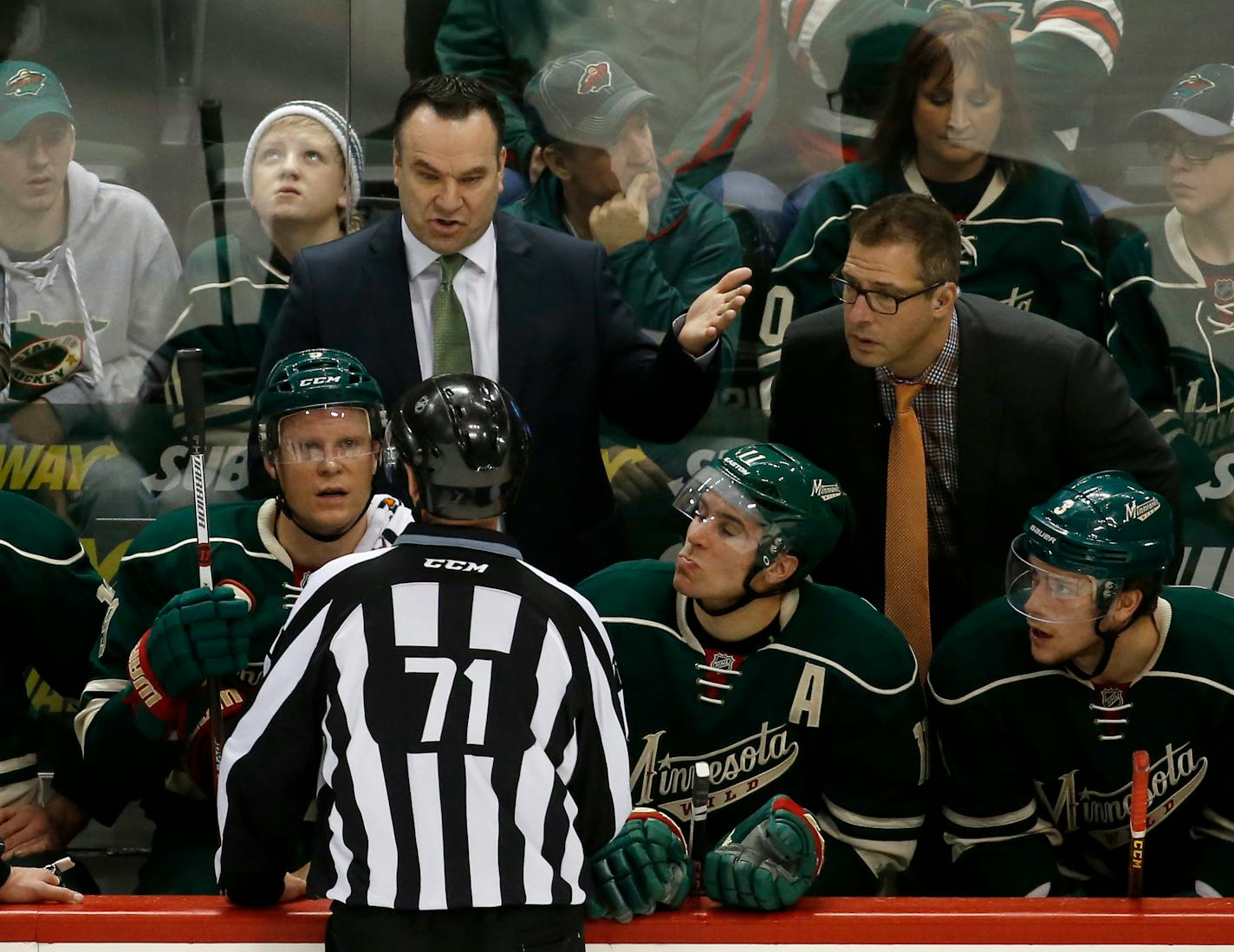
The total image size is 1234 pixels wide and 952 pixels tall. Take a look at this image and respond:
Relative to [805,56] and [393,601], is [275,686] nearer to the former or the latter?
[393,601]

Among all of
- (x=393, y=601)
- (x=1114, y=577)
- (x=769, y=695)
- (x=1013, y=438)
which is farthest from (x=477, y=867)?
(x=1013, y=438)

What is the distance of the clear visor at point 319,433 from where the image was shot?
2.84 m

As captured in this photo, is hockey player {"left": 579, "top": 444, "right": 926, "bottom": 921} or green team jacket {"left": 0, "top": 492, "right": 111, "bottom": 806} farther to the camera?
green team jacket {"left": 0, "top": 492, "right": 111, "bottom": 806}

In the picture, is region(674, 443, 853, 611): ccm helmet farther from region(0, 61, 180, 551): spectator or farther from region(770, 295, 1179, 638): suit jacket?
region(0, 61, 180, 551): spectator

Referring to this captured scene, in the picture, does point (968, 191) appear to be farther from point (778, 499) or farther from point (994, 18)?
point (778, 499)

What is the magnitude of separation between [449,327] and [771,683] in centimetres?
96

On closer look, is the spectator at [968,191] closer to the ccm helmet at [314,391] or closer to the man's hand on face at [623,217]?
the man's hand on face at [623,217]

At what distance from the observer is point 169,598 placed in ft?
9.74

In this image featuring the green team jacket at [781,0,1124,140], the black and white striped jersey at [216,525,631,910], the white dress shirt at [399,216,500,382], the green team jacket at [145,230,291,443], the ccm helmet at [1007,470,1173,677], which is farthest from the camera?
the green team jacket at [781,0,1124,140]

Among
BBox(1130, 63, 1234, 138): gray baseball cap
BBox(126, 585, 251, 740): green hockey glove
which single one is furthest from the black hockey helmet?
BBox(1130, 63, 1234, 138): gray baseball cap

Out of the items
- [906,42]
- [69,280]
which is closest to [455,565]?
[69,280]

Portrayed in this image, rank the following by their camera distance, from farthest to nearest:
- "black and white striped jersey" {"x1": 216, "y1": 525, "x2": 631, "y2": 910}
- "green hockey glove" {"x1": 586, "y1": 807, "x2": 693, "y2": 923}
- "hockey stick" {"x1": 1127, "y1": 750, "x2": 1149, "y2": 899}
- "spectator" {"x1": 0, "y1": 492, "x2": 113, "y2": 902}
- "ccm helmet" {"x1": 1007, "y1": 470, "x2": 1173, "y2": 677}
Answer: "spectator" {"x1": 0, "y1": 492, "x2": 113, "y2": 902}
"ccm helmet" {"x1": 1007, "y1": 470, "x2": 1173, "y2": 677}
"hockey stick" {"x1": 1127, "y1": 750, "x2": 1149, "y2": 899}
"green hockey glove" {"x1": 586, "y1": 807, "x2": 693, "y2": 923}
"black and white striped jersey" {"x1": 216, "y1": 525, "x2": 631, "y2": 910}

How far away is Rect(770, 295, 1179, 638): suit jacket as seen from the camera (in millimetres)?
3285

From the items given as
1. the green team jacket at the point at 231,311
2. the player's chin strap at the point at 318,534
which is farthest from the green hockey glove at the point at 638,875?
the green team jacket at the point at 231,311
